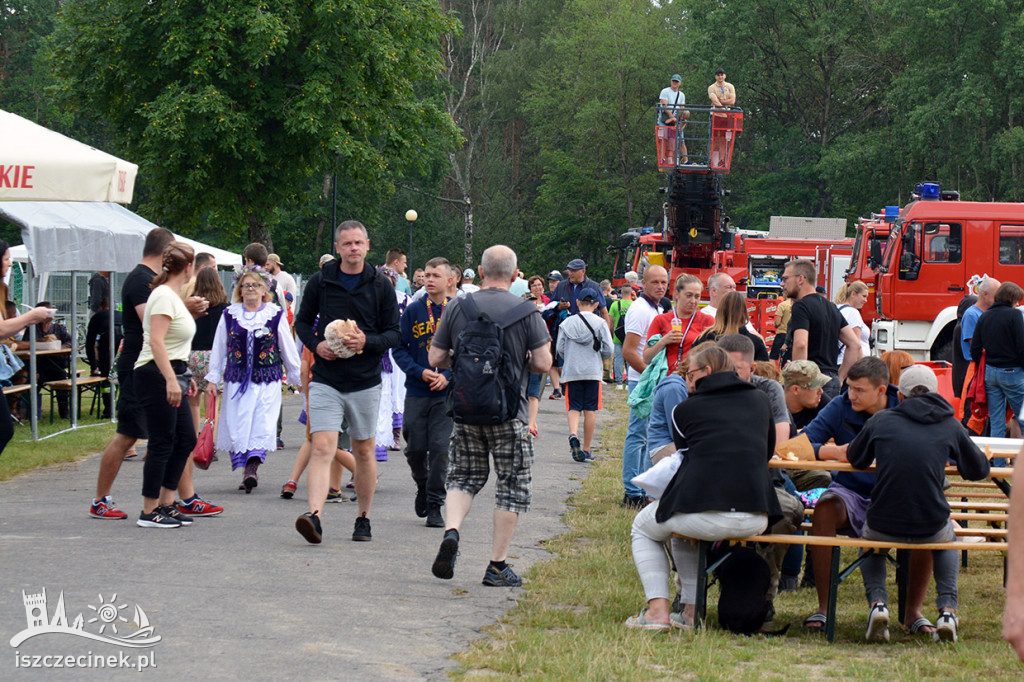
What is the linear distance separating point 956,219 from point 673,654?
1590 centimetres

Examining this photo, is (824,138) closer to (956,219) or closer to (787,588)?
(956,219)

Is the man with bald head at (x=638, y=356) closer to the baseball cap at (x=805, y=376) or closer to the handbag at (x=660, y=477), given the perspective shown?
the baseball cap at (x=805, y=376)

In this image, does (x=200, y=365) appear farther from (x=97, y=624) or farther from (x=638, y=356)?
(x=97, y=624)

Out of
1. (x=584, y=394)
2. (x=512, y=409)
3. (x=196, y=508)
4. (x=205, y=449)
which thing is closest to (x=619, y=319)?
(x=584, y=394)

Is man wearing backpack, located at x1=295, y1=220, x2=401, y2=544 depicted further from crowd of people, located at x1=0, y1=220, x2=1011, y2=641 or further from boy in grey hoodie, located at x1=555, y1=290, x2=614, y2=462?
boy in grey hoodie, located at x1=555, y1=290, x2=614, y2=462

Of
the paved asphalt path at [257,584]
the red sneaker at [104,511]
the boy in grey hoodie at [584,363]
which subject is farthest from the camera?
the boy in grey hoodie at [584,363]

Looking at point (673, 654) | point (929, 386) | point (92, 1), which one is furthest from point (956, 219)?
point (92, 1)

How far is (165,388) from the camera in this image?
7598mm

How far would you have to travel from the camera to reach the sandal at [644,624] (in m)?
5.74

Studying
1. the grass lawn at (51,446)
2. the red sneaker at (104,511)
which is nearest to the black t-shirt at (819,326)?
the red sneaker at (104,511)

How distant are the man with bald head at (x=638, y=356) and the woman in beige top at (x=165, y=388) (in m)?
3.23

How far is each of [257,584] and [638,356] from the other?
3824 millimetres

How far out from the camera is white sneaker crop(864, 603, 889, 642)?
5.73 meters

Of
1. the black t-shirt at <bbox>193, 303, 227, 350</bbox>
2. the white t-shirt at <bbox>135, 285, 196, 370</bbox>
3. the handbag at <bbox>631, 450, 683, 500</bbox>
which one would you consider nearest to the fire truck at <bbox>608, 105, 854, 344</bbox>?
the black t-shirt at <bbox>193, 303, 227, 350</bbox>
